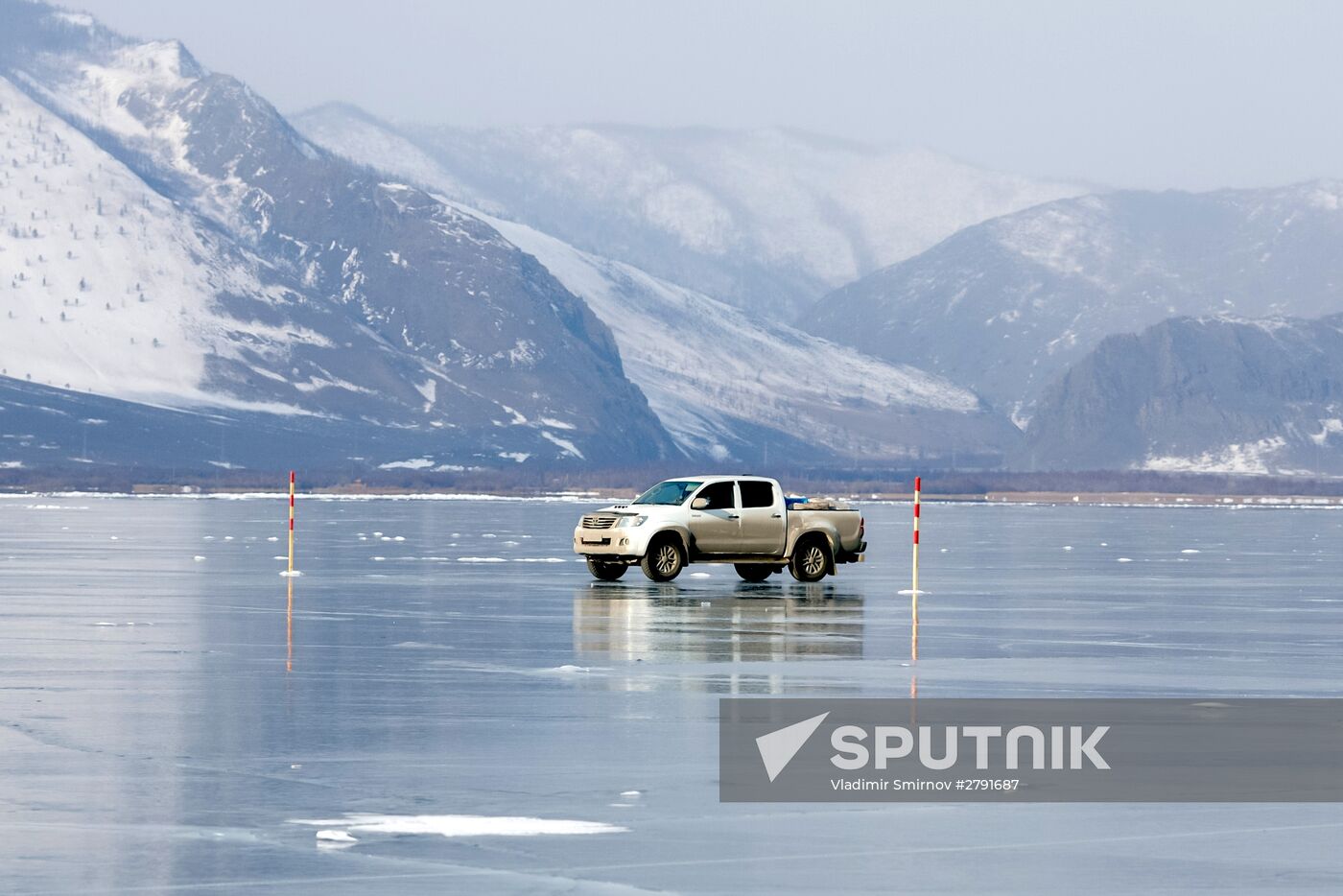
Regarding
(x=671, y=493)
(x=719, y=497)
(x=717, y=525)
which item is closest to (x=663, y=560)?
(x=717, y=525)

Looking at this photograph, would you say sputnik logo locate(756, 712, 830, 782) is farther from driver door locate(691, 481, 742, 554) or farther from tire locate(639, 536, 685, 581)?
tire locate(639, 536, 685, 581)

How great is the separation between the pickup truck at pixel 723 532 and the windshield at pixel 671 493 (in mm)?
69

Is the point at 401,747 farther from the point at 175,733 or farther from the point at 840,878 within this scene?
the point at 840,878

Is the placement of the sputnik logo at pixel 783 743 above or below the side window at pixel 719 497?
below

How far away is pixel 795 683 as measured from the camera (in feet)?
73.5

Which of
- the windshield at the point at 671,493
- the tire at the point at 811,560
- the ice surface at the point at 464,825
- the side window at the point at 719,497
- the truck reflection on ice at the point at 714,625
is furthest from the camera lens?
the tire at the point at 811,560

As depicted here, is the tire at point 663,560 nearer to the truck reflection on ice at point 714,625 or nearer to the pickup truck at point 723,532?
the pickup truck at point 723,532

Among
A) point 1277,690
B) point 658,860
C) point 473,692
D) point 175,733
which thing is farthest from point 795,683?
point 658,860

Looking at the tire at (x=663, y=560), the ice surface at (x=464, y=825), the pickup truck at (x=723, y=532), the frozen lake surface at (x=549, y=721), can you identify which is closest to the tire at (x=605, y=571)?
the pickup truck at (x=723, y=532)

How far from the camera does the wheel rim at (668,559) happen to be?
140 ft

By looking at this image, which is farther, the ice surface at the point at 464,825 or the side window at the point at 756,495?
the side window at the point at 756,495

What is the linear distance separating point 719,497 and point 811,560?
2.35 meters

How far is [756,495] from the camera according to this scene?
141 feet

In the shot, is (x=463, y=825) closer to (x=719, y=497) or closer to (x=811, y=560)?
(x=719, y=497)
